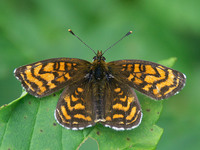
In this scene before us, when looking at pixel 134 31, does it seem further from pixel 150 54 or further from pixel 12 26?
pixel 12 26

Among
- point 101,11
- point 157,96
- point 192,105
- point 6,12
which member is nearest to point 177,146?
point 192,105

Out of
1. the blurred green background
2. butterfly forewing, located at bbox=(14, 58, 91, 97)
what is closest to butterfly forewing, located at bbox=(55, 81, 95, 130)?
butterfly forewing, located at bbox=(14, 58, 91, 97)

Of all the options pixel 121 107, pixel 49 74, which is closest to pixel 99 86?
pixel 121 107

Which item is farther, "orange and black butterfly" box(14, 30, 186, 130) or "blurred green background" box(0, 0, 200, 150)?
"blurred green background" box(0, 0, 200, 150)

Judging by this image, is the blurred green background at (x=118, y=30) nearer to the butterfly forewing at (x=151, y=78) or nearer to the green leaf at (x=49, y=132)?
the butterfly forewing at (x=151, y=78)

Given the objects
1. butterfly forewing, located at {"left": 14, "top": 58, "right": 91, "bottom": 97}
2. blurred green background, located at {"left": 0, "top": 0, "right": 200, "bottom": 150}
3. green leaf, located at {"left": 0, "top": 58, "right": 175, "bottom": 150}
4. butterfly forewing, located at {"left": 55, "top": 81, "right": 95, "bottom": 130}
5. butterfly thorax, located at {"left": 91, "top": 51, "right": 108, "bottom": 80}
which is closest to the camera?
green leaf, located at {"left": 0, "top": 58, "right": 175, "bottom": 150}

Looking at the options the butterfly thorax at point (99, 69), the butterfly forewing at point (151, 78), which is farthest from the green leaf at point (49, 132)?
the butterfly thorax at point (99, 69)

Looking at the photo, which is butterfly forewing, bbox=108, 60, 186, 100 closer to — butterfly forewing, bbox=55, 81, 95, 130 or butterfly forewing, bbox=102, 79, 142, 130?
butterfly forewing, bbox=102, 79, 142, 130

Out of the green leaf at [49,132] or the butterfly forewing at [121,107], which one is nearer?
the green leaf at [49,132]
